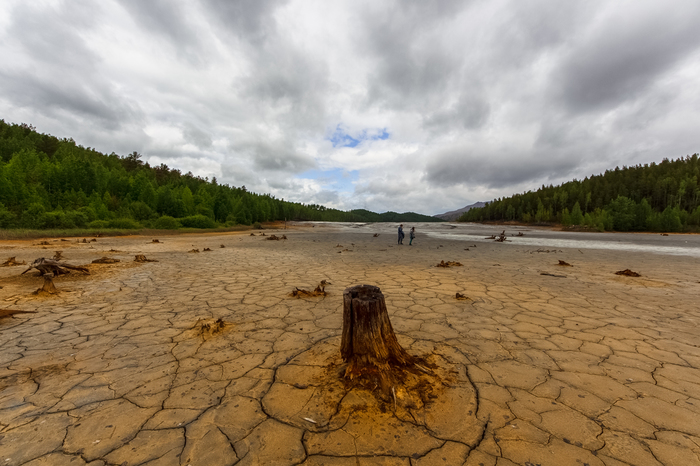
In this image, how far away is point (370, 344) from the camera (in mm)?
2512

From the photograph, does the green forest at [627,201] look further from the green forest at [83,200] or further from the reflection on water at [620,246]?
the green forest at [83,200]

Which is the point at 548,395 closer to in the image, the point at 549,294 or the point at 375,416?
the point at 375,416

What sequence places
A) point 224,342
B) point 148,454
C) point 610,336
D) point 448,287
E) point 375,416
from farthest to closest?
point 448,287 → point 610,336 → point 224,342 → point 375,416 → point 148,454

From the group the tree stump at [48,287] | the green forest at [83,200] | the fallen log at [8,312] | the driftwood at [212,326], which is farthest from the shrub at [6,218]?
the driftwood at [212,326]

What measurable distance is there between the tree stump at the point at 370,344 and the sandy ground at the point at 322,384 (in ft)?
0.60

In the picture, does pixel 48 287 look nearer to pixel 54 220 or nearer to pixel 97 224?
pixel 54 220

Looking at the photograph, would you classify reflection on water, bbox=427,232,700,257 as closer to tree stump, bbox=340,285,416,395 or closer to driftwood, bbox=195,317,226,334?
tree stump, bbox=340,285,416,395

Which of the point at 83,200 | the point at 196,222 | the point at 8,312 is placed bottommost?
the point at 8,312

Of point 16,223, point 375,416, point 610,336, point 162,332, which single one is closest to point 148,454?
point 375,416

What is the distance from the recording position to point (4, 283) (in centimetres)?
606

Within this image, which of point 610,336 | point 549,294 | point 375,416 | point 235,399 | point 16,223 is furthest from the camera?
point 16,223

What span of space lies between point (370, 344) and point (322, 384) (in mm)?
591

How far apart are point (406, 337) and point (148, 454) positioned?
9.07 feet

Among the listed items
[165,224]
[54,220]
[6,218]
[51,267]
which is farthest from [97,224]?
[51,267]
